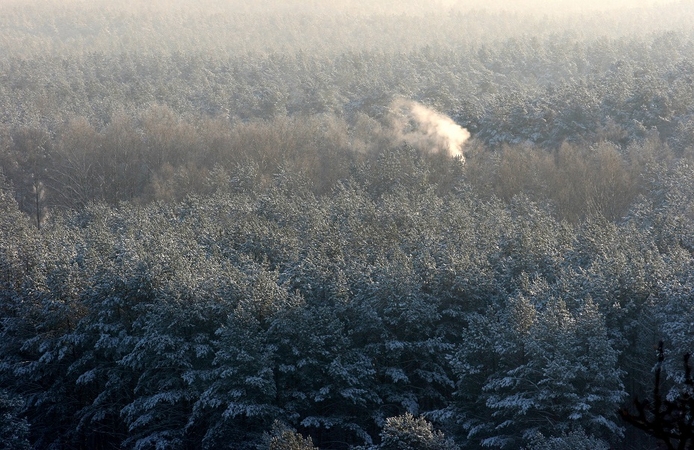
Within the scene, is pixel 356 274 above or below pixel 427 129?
below

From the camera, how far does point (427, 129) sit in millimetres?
77938

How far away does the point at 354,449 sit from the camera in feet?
82.3

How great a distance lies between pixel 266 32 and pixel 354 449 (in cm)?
15067

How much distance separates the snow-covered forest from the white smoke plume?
0.50m

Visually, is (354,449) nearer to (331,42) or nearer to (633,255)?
(633,255)

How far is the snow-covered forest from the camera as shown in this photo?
1131 inches

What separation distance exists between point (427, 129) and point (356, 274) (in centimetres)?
4466

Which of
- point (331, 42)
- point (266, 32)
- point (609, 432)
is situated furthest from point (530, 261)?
point (266, 32)

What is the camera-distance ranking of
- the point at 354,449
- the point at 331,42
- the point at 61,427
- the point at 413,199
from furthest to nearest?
the point at 331,42
the point at 413,199
the point at 61,427
the point at 354,449

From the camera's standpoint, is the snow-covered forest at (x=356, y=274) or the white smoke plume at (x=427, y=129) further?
the white smoke plume at (x=427, y=129)

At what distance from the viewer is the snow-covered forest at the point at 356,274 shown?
28.7 metres

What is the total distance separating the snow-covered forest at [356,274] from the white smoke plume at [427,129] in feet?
1.63

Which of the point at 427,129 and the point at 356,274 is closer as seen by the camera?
the point at 356,274

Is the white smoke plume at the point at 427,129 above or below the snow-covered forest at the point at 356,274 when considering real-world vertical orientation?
above
